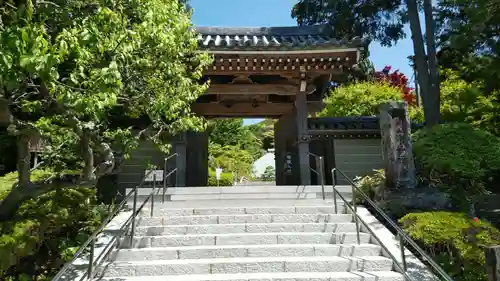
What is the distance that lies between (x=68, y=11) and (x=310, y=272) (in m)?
4.06

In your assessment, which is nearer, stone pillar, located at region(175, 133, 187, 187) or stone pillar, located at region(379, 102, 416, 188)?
stone pillar, located at region(379, 102, 416, 188)

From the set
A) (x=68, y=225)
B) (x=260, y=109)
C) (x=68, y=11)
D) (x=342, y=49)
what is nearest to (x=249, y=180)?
(x=260, y=109)

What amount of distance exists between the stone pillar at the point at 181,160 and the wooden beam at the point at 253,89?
1432mm

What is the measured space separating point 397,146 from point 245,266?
12.9 ft

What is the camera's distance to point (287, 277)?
3957 millimetres

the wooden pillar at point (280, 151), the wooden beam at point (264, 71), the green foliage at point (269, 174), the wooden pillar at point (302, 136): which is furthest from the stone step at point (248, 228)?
the green foliage at point (269, 174)

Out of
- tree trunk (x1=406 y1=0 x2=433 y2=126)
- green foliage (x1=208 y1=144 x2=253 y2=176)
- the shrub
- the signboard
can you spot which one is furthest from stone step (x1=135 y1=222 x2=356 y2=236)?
green foliage (x1=208 y1=144 x2=253 y2=176)

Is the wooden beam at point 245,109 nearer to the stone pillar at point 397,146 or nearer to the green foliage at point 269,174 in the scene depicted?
the stone pillar at point 397,146

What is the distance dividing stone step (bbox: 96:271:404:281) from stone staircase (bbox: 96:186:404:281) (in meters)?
0.01

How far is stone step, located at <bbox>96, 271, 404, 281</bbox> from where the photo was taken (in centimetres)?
393

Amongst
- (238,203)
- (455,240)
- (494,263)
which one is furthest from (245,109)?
(494,263)

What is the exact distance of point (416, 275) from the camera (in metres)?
4.01

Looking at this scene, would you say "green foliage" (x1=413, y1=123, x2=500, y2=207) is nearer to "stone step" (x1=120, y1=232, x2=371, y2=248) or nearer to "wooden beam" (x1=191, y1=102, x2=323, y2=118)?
"stone step" (x1=120, y1=232, x2=371, y2=248)

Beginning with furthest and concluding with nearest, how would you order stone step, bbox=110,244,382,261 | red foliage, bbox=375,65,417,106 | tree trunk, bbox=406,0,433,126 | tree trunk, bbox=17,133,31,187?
1. red foliage, bbox=375,65,417,106
2. tree trunk, bbox=406,0,433,126
3. stone step, bbox=110,244,382,261
4. tree trunk, bbox=17,133,31,187
